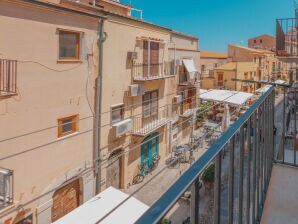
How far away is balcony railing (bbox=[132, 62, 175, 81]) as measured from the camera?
11.1 metres

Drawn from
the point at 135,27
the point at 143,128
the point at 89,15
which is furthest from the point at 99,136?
the point at 135,27

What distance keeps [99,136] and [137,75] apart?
9.84ft

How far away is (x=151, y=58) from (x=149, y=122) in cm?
258

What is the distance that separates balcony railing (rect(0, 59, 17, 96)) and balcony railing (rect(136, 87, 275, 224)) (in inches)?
209

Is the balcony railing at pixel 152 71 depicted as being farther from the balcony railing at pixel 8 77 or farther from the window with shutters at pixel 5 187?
the window with shutters at pixel 5 187

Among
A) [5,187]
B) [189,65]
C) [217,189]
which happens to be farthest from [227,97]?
[217,189]

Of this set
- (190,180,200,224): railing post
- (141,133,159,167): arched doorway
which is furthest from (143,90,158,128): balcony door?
(190,180,200,224): railing post

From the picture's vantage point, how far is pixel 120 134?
9938mm

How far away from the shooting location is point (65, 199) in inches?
328

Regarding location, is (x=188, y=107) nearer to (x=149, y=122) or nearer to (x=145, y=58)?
(x=149, y=122)

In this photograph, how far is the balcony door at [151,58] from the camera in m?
11.6

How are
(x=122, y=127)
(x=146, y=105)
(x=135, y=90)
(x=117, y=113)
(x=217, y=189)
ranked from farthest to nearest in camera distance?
(x=146, y=105)
(x=135, y=90)
(x=117, y=113)
(x=122, y=127)
(x=217, y=189)

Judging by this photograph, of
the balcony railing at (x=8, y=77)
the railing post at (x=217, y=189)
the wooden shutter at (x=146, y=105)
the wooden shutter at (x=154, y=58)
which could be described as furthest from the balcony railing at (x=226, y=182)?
the wooden shutter at (x=154, y=58)

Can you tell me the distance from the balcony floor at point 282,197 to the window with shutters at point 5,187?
498cm
